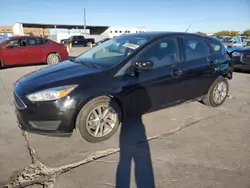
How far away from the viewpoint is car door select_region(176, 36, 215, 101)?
13.0ft

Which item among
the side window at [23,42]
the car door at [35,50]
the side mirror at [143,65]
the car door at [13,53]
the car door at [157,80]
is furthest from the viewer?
the car door at [35,50]

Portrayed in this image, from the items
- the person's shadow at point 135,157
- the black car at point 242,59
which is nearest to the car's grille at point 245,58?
the black car at point 242,59

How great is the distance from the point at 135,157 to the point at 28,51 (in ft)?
29.2

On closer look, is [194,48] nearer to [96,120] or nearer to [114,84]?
[114,84]

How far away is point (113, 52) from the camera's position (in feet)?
12.5

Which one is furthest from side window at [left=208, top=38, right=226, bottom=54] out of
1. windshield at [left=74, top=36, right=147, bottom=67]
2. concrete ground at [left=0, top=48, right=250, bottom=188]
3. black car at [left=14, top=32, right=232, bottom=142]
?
windshield at [left=74, top=36, right=147, bottom=67]

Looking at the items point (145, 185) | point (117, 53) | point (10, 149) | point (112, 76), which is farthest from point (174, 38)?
point (10, 149)

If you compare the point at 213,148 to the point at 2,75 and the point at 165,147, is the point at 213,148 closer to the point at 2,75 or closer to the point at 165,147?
the point at 165,147

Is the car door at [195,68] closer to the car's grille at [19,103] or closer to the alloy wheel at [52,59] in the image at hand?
the car's grille at [19,103]

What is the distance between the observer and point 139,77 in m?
3.36

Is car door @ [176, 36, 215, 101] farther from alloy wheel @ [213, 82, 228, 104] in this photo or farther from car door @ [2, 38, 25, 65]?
car door @ [2, 38, 25, 65]

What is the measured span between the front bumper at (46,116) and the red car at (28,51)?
24.9 feet

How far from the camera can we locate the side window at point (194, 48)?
405cm

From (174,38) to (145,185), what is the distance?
8.63 ft
